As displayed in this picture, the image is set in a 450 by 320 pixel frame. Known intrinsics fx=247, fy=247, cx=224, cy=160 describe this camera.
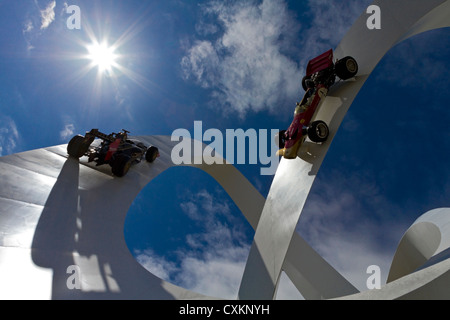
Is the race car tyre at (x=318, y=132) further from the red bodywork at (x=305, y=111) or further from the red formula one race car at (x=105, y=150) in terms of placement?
the red formula one race car at (x=105, y=150)

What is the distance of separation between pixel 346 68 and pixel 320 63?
0.68 m

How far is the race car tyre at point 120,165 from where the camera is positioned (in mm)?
7207

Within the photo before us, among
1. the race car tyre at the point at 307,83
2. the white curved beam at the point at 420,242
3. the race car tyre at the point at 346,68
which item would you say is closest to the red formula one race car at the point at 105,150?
the race car tyre at the point at 307,83

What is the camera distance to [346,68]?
181 inches

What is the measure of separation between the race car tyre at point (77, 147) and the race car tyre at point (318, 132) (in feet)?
20.3

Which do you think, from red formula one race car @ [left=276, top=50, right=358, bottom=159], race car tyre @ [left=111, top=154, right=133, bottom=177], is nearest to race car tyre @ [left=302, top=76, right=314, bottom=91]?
red formula one race car @ [left=276, top=50, right=358, bottom=159]

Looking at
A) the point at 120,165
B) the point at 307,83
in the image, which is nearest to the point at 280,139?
the point at 307,83

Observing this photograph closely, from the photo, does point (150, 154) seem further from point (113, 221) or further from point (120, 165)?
point (113, 221)

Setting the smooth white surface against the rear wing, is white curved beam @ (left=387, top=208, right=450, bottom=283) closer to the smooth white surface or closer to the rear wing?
the rear wing

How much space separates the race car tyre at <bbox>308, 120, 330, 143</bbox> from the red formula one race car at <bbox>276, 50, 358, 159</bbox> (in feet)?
0.11

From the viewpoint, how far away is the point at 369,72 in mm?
4547

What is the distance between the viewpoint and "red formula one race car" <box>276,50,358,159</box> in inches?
184
